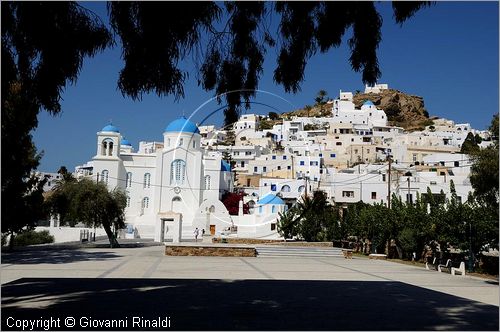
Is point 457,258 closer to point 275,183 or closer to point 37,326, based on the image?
point 37,326

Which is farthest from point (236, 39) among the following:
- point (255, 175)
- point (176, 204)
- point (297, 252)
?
point (255, 175)

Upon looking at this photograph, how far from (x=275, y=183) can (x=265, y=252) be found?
33.2 metres

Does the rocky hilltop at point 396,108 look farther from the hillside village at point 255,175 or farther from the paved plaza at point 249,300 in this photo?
the paved plaza at point 249,300

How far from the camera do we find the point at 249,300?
30.5 feet

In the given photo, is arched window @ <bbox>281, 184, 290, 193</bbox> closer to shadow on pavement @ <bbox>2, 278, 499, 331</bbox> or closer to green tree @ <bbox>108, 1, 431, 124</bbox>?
shadow on pavement @ <bbox>2, 278, 499, 331</bbox>

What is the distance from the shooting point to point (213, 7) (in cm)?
636

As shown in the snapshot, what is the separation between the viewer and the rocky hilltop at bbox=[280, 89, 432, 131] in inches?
4756

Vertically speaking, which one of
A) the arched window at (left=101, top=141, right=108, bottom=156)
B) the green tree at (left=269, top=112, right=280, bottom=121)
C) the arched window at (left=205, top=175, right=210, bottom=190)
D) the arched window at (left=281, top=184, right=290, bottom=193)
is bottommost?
the arched window at (left=281, top=184, right=290, bottom=193)

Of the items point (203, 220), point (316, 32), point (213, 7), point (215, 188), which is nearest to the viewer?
point (213, 7)

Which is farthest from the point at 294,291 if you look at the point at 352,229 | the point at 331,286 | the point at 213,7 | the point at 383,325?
the point at 352,229

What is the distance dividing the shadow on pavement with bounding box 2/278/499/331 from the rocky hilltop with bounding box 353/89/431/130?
111m

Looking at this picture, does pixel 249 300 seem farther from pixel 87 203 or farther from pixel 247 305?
pixel 87 203

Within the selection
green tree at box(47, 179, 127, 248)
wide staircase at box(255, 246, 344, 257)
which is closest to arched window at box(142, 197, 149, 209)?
green tree at box(47, 179, 127, 248)

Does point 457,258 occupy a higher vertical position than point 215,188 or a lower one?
lower
